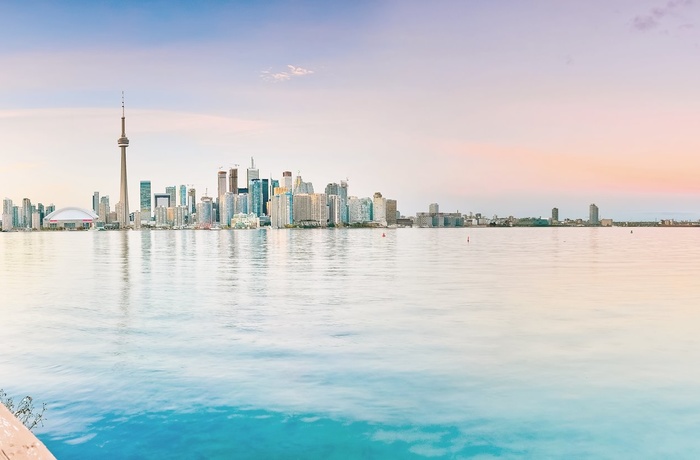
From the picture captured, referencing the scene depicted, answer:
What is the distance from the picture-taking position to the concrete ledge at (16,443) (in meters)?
3.62

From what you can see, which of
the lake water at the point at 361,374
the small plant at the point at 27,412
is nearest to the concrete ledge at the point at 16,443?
the lake water at the point at 361,374

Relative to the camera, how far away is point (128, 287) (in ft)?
133

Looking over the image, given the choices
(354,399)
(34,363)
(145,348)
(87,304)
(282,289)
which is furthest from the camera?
(282,289)

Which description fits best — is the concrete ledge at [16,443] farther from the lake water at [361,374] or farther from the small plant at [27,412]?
the small plant at [27,412]

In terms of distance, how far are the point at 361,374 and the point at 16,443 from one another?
13283 mm

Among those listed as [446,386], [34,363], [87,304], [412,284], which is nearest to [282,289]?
[412,284]

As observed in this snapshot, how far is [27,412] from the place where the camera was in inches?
519

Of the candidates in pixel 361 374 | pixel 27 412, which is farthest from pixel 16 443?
pixel 361 374

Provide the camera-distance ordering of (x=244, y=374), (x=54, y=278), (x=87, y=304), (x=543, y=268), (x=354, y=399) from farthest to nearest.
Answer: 1. (x=543, y=268)
2. (x=54, y=278)
3. (x=87, y=304)
4. (x=244, y=374)
5. (x=354, y=399)

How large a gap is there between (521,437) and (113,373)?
36.6ft

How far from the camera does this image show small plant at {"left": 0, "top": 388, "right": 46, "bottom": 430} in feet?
41.8

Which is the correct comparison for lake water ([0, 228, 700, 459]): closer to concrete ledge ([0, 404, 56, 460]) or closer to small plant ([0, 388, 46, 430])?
small plant ([0, 388, 46, 430])

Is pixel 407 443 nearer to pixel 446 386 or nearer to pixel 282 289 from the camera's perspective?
pixel 446 386

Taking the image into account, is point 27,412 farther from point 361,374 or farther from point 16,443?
point 16,443
